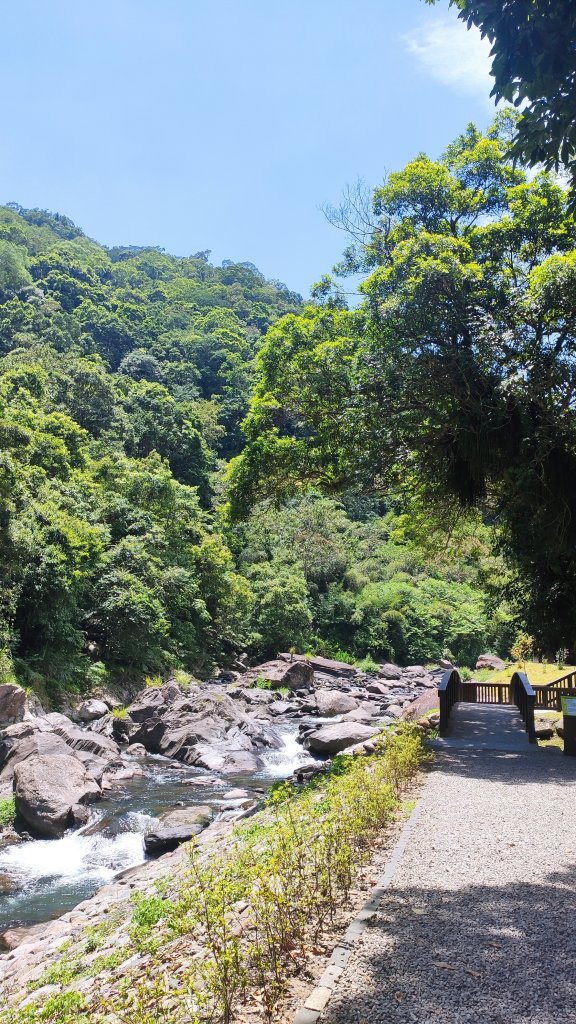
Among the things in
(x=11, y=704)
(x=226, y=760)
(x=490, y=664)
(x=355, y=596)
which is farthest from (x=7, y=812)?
(x=355, y=596)

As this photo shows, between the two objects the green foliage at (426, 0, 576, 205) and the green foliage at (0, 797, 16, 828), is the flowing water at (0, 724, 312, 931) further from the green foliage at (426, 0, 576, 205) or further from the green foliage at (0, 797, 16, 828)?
the green foliage at (426, 0, 576, 205)

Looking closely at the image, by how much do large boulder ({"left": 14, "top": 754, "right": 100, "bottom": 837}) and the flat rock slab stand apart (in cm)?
747

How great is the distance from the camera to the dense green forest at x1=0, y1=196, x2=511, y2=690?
23.7 meters

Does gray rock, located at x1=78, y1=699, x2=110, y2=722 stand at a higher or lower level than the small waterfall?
higher

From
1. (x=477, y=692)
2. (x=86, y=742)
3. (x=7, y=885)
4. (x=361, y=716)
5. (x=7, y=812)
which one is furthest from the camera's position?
(x=361, y=716)

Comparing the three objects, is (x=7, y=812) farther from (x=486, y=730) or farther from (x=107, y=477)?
(x=107, y=477)

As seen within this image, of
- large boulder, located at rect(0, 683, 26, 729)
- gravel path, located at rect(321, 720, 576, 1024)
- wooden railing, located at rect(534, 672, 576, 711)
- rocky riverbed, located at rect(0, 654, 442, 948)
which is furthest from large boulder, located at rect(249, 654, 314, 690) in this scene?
gravel path, located at rect(321, 720, 576, 1024)

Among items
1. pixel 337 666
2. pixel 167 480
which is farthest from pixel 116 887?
pixel 337 666

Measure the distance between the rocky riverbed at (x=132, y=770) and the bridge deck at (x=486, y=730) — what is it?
1653mm

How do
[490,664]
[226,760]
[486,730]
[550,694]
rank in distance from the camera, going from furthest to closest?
[490,664] < [550,694] < [226,760] < [486,730]

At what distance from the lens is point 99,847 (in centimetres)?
1195

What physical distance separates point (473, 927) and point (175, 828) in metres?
8.20

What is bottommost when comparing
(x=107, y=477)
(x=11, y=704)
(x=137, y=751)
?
(x=137, y=751)

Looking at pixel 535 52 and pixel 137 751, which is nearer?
pixel 535 52
